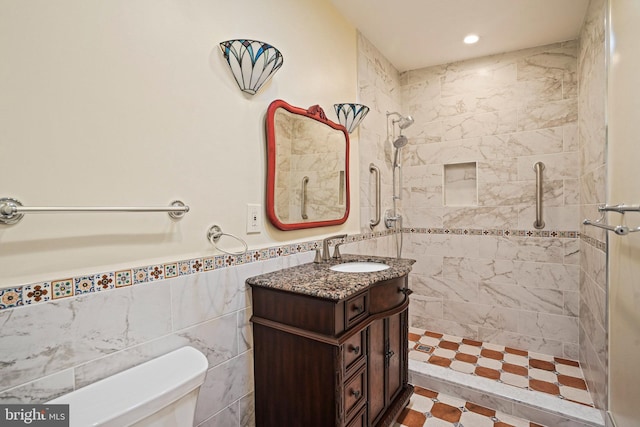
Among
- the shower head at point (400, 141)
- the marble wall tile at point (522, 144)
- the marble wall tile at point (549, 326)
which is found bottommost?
the marble wall tile at point (549, 326)

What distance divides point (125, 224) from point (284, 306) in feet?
2.17

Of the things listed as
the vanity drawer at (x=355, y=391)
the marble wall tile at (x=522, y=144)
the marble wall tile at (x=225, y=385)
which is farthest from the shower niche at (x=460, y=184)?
the marble wall tile at (x=225, y=385)

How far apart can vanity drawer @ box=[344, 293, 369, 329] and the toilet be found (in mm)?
546

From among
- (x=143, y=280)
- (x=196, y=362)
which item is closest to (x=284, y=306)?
(x=196, y=362)

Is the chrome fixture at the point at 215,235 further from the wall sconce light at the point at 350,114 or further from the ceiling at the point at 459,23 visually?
the ceiling at the point at 459,23

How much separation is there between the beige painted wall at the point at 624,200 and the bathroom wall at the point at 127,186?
4.82 ft

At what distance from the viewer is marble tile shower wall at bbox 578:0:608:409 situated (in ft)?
5.24

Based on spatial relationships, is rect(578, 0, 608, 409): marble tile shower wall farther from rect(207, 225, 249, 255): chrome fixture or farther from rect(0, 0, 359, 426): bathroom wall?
rect(207, 225, 249, 255): chrome fixture

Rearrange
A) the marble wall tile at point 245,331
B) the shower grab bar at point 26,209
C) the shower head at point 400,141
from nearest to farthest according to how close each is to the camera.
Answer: the shower grab bar at point 26,209 → the marble wall tile at point 245,331 → the shower head at point 400,141

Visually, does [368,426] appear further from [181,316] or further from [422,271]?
[422,271]

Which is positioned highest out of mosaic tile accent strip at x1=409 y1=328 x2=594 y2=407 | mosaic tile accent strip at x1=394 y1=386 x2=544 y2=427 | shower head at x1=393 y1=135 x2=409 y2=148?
shower head at x1=393 y1=135 x2=409 y2=148

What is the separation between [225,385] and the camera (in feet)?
4.14

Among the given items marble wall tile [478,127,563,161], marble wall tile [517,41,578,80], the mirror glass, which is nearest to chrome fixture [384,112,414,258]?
marble wall tile [478,127,563,161]

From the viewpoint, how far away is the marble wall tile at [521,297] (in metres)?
2.42
